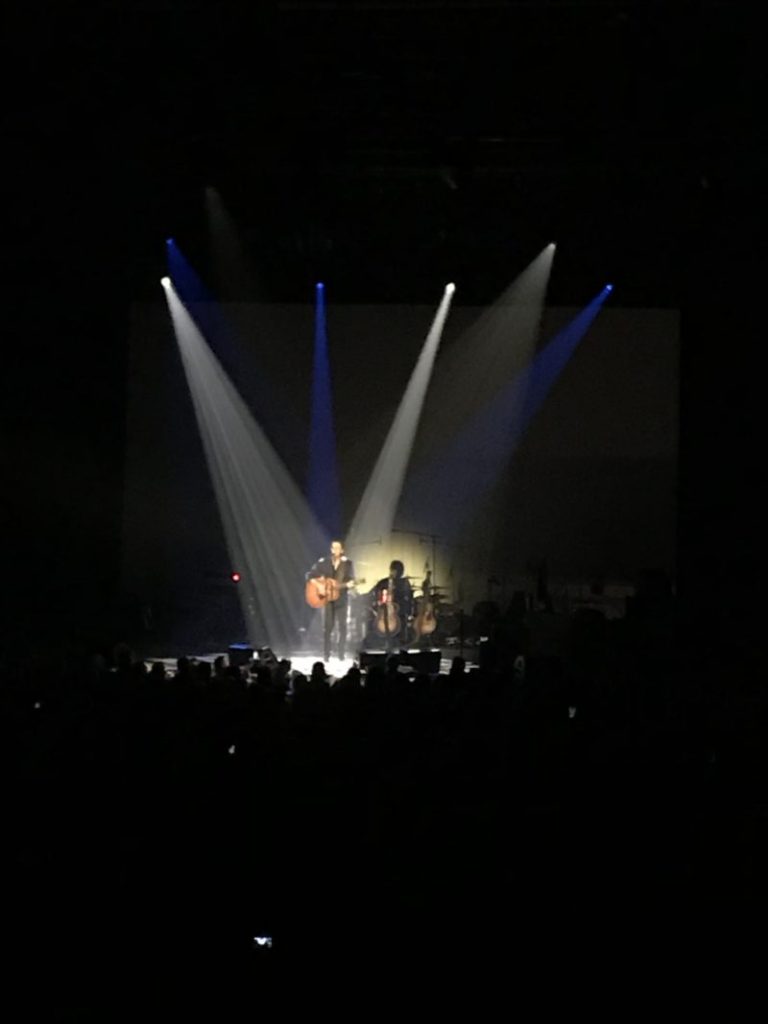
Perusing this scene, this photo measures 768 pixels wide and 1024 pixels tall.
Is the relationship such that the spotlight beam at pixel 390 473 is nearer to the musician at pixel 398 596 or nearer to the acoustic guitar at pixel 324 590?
the musician at pixel 398 596

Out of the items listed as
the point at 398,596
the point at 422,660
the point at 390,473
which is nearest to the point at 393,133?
the point at 422,660

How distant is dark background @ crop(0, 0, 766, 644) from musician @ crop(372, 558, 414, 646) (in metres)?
2.66

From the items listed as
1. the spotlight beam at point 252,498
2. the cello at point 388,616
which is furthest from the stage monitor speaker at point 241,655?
the spotlight beam at point 252,498

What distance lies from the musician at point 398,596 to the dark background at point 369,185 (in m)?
2.66

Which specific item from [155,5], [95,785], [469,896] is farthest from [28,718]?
[155,5]

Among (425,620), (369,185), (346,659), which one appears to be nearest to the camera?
(369,185)

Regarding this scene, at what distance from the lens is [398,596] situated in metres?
10.6

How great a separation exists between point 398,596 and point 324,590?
83cm

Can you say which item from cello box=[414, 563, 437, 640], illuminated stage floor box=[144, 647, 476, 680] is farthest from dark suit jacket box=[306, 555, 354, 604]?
cello box=[414, 563, 437, 640]

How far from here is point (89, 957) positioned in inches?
97.9

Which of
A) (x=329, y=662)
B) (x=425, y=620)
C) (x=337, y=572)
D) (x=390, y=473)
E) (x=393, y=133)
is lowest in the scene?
(x=329, y=662)

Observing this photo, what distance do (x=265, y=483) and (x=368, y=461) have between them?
4.20 ft

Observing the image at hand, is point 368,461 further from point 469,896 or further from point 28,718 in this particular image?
point 469,896

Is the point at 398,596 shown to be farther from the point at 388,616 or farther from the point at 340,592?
the point at 340,592
